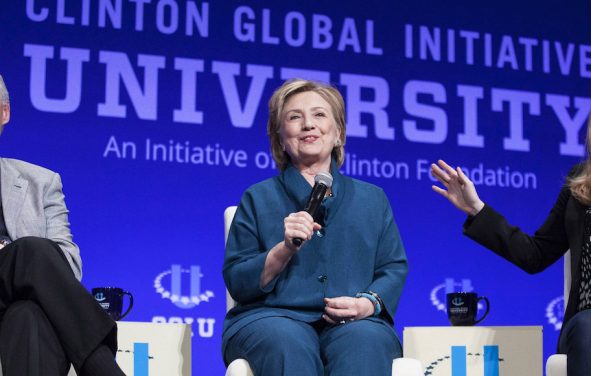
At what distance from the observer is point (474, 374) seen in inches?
115

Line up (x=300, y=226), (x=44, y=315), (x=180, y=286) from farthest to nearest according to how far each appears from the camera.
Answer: (x=180, y=286) < (x=300, y=226) < (x=44, y=315)

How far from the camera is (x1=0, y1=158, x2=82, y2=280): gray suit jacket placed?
2.71 meters

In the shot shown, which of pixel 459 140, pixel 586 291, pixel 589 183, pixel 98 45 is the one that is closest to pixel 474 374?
pixel 586 291

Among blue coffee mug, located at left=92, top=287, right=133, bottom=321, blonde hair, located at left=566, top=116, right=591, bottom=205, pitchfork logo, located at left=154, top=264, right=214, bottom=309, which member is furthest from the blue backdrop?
blonde hair, located at left=566, top=116, right=591, bottom=205

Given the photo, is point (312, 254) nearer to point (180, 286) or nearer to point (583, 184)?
point (583, 184)

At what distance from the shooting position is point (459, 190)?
2.84m

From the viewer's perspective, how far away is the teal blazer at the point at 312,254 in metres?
2.57

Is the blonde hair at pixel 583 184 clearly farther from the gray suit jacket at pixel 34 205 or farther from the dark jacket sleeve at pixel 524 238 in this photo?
the gray suit jacket at pixel 34 205

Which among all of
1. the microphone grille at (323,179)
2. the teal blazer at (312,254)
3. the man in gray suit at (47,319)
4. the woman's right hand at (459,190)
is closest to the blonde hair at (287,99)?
the teal blazer at (312,254)

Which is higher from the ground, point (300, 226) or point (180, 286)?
point (300, 226)

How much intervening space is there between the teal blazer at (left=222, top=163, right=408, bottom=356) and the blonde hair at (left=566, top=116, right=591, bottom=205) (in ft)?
1.73

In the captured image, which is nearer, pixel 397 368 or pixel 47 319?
pixel 47 319

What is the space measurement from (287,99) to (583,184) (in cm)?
89

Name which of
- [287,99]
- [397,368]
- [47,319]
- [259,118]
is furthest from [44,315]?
[259,118]
